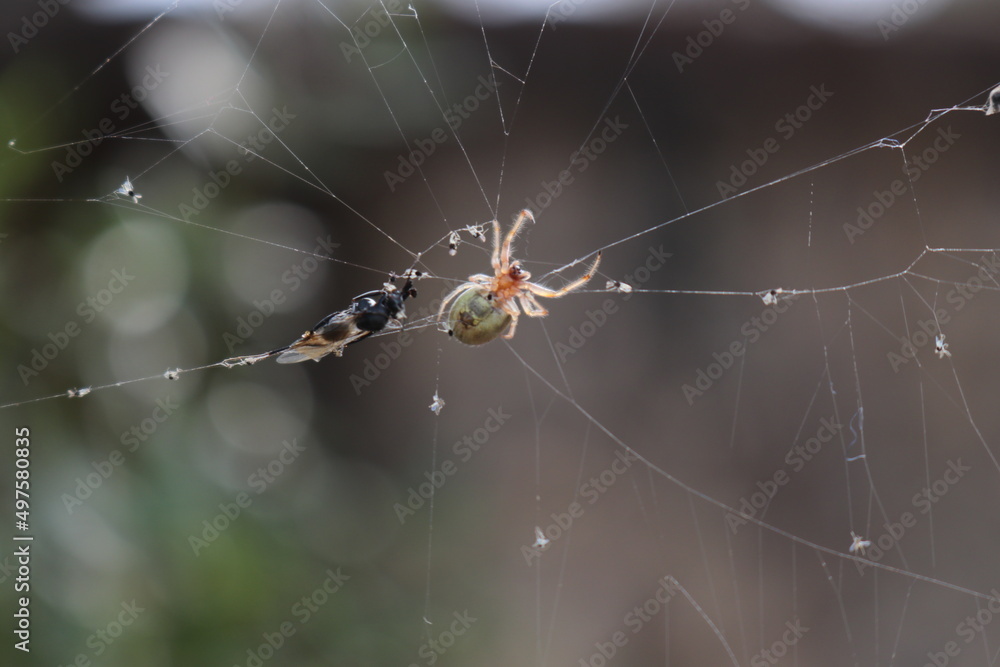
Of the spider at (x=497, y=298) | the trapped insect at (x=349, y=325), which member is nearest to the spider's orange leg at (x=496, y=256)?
the spider at (x=497, y=298)

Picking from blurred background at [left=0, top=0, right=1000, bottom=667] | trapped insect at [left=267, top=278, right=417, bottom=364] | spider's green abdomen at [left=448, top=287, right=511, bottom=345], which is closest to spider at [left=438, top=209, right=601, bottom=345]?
spider's green abdomen at [left=448, top=287, right=511, bottom=345]

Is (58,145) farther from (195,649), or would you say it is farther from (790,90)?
(790,90)

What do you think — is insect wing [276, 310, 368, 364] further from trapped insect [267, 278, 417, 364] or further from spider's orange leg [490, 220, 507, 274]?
spider's orange leg [490, 220, 507, 274]

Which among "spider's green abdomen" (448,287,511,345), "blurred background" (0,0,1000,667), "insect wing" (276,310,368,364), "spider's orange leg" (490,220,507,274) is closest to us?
"insect wing" (276,310,368,364)

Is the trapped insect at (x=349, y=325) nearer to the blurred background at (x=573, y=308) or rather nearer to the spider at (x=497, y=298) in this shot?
the spider at (x=497, y=298)

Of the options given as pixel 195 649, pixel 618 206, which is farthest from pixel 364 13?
pixel 195 649
